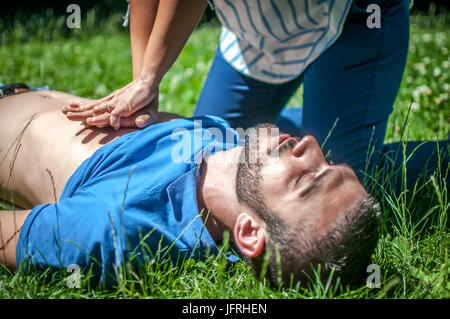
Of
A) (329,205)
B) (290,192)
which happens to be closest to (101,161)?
(290,192)

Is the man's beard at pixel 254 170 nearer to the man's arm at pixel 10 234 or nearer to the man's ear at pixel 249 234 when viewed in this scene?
the man's ear at pixel 249 234

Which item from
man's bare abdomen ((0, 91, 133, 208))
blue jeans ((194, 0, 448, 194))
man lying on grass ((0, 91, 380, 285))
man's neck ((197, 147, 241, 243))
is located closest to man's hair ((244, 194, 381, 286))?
man lying on grass ((0, 91, 380, 285))

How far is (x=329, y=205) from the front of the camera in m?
1.51

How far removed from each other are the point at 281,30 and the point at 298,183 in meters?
0.91

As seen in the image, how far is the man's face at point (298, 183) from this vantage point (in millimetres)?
1502

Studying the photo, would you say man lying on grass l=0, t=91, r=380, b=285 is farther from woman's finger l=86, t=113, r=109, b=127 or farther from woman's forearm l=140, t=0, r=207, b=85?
woman's forearm l=140, t=0, r=207, b=85

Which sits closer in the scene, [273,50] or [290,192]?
[290,192]

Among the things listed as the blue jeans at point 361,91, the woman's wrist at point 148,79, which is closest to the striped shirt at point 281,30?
the blue jeans at point 361,91

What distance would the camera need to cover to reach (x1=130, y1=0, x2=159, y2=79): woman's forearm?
2.00m

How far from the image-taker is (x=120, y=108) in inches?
73.4
